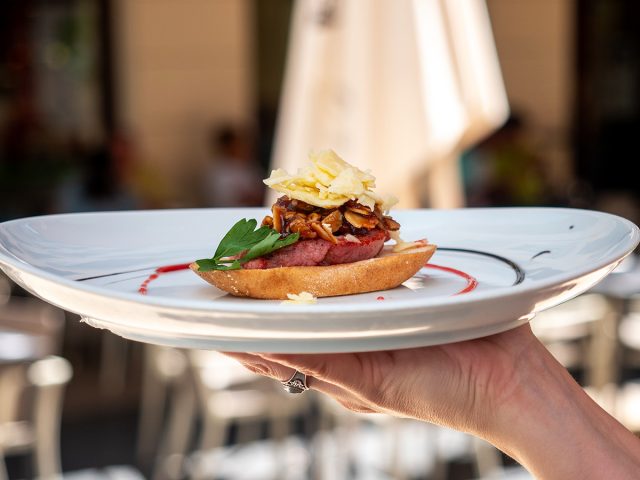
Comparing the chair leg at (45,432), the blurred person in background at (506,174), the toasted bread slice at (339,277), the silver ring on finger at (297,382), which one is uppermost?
the toasted bread slice at (339,277)

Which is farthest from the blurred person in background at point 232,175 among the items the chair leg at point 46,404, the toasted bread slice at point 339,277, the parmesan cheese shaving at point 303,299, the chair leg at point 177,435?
the parmesan cheese shaving at point 303,299

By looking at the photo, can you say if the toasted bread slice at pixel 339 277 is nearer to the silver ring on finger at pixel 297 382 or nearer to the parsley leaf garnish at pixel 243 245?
the parsley leaf garnish at pixel 243 245

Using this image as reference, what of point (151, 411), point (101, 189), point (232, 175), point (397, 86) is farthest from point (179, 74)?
point (397, 86)

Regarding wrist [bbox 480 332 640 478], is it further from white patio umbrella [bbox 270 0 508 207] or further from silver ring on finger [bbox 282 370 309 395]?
white patio umbrella [bbox 270 0 508 207]

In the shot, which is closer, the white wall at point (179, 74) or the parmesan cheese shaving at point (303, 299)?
the parmesan cheese shaving at point (303, 299)

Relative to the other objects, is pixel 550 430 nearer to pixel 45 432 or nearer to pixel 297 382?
pixel 297 382

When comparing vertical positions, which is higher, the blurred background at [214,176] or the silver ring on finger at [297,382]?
the silver ring on finger at [297,382]

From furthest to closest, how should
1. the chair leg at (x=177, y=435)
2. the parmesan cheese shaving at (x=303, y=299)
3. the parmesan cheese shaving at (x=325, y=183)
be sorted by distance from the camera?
1. the chair leg at (x=177, y=435)
2. the parmesan cheese shaving at (x=325, y=183)
3. the parmesan cheese shaving at (x=303, y=299)

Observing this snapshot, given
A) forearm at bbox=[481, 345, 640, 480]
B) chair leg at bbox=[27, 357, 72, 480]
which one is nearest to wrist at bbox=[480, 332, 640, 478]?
forearm at bbox=[481, 345, 640, 480]
